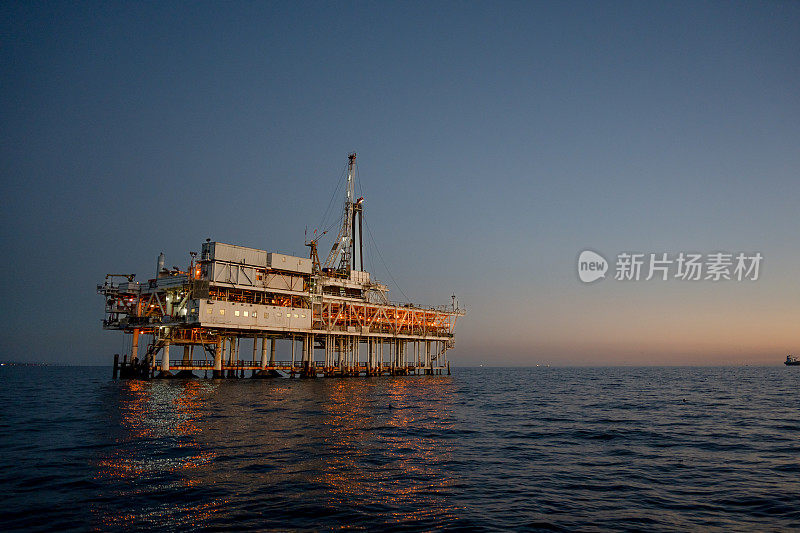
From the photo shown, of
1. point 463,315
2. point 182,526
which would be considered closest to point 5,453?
point 182,526

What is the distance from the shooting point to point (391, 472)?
22.7 m

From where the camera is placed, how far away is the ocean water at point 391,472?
16562 mm

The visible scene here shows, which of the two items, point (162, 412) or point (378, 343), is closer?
point (162, 412)

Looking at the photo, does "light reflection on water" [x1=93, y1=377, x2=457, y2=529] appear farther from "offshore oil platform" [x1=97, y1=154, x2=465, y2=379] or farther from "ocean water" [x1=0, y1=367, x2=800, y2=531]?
"offshore oil platform" [x1=97, y1=154, x2=465, y2=379]

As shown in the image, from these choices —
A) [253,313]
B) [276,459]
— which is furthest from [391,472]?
[253,313]

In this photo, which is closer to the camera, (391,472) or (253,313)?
(391,472)

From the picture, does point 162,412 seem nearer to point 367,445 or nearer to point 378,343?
point 367,445

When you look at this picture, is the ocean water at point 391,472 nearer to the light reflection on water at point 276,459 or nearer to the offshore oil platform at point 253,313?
the light reflection on water at point 276,459

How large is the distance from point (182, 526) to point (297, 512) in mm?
3298

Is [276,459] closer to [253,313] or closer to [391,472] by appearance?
[391,472]

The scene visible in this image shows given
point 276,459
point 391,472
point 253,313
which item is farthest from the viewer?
point 253,313

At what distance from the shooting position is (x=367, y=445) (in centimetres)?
2917

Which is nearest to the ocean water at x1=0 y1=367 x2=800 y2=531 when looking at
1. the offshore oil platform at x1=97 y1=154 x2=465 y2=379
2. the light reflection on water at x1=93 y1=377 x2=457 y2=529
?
the light reflection on water at x1=93 y1=377 x2=457 y2=529

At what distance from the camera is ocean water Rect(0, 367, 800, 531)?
54.3 feet
